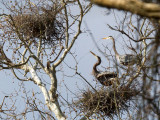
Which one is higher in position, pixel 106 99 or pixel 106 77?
pixel 106 77

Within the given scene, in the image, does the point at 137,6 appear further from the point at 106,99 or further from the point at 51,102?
the point at 106,99

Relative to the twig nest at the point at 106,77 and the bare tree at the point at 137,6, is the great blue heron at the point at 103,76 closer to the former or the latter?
the twig nest at the point at 106,77

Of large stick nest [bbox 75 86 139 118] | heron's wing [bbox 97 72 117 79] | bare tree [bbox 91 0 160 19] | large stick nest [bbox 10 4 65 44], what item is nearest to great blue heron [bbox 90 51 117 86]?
heron's wing [bbox 97 72 117 79]

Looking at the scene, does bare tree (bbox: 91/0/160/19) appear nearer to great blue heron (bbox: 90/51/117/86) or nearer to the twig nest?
great blue heron (bbox: 90/51/117/86)

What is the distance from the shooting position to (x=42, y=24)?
7.21 m

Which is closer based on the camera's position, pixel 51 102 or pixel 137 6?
pixel 137 6

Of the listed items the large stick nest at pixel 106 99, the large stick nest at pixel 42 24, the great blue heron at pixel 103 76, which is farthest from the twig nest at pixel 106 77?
the large stick nest at pixel 42 24

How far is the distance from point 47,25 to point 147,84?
18.9ft

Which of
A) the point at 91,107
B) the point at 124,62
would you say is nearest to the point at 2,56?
the point at 91,107

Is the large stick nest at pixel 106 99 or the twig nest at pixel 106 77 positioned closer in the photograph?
the large stick nest at pixel 106 99

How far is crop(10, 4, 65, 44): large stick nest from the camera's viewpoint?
7.04m

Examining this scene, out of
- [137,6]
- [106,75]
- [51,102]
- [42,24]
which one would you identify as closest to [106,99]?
[106,75]

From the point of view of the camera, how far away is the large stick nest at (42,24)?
7043 millimetres

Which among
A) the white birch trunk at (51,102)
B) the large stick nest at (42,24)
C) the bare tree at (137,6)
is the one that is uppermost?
the large stick nest at (42,24)
